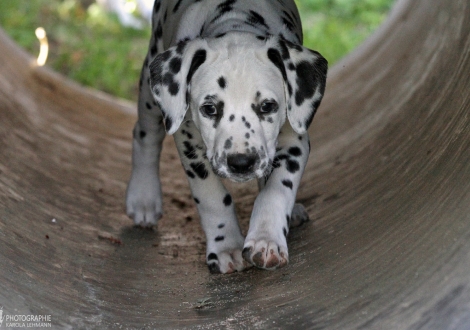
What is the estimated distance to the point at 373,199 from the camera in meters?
5.16

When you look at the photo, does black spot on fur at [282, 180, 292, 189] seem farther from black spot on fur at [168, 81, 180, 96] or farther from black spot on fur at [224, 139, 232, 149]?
black spot on fur at [168, 81, 180, 96]

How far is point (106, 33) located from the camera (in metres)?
13.4

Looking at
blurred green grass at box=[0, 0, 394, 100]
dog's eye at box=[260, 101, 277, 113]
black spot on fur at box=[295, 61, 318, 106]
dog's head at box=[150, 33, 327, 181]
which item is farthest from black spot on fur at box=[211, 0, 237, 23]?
blurred green grass at box=[0, 0, 394, 100]

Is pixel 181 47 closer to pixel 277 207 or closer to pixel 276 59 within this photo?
pixel 276 59

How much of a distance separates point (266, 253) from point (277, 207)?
0.32 m

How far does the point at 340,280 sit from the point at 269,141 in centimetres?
86

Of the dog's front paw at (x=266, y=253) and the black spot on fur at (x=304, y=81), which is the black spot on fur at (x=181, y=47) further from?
the dog's front paw at (x=266, y=253)

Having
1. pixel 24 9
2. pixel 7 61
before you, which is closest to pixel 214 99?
pixel 7 61

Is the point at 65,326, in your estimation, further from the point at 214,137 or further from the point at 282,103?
the point at 282,103

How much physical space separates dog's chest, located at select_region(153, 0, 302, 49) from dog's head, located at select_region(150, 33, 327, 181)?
12.6 inches

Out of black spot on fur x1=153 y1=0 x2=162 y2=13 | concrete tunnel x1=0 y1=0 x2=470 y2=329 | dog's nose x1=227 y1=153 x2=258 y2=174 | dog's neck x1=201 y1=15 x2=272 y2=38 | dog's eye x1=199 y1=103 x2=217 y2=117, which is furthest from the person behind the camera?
black spot on fur x1=153 y1=0 x2=162 y2=13

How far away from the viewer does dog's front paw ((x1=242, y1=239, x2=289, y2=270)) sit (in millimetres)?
4273

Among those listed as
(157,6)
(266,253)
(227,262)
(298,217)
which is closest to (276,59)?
(266,253)

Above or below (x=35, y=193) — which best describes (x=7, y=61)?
above
